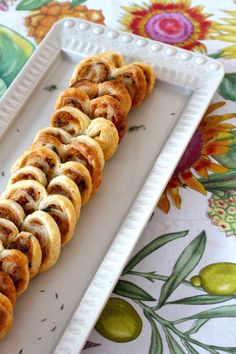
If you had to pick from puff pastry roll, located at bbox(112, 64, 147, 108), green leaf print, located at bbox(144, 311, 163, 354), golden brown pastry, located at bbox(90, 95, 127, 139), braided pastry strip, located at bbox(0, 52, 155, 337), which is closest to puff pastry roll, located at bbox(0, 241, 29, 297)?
braided pastry strip, located at bbox(0, 52, 155, 337)

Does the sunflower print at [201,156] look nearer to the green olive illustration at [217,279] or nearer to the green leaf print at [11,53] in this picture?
the green olive illustration at [217,279]

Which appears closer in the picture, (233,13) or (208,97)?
(208,97)

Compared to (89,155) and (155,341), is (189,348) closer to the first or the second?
(155,341)

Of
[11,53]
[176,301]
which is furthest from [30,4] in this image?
[176,301]

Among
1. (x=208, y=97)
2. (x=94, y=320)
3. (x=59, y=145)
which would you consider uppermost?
Result: (x=208, y=97)

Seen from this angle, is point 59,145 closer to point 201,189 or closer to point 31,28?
point 201,189

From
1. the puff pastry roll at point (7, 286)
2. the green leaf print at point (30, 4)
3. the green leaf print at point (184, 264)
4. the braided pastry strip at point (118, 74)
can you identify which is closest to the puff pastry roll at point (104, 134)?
the braided pastry strip at point (118, 74)

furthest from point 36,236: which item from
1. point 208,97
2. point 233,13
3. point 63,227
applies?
point 233,13
